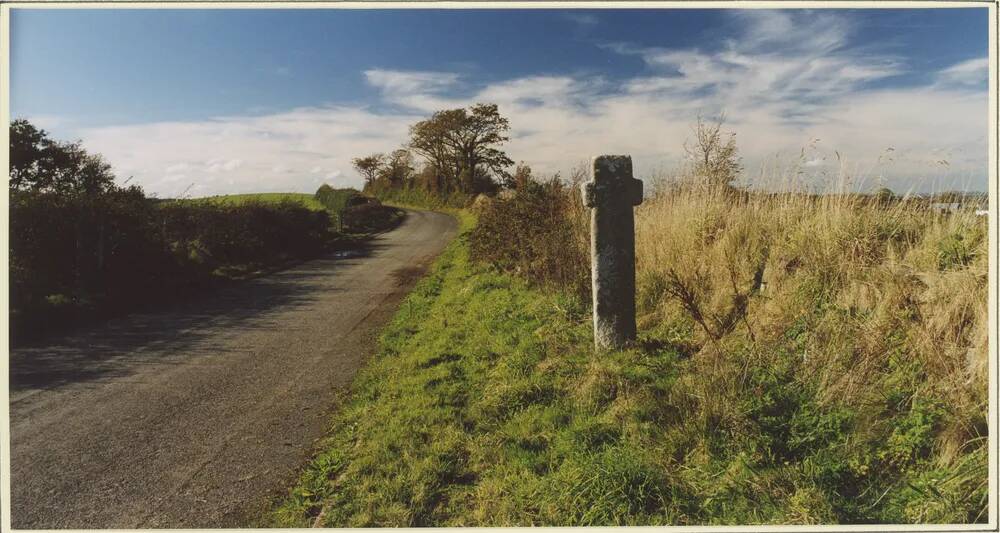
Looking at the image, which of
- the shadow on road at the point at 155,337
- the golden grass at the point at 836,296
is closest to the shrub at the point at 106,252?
the shadow on road at the point at 155,337

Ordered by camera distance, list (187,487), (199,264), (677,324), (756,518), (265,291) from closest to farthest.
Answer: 1. (756,518)
2. (187,487)
3. (677,324)
4. (265,291)
5. (199,264)

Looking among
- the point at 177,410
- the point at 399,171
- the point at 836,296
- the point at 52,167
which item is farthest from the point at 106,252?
the point at 399,171

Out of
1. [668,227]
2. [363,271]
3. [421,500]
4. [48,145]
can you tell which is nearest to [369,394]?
[421,500]

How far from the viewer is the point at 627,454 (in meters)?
3.37

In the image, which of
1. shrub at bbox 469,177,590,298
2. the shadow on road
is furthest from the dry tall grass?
the shadow on road

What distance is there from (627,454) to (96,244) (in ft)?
36.7

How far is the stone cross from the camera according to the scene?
5.20 metres

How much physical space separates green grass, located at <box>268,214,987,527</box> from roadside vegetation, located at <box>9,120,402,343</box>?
21.0ft

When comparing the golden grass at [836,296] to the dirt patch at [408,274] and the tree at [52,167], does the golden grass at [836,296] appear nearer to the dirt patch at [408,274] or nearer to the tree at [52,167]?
the dirt patch at [408,274]

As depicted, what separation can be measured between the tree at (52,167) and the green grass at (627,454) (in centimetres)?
922

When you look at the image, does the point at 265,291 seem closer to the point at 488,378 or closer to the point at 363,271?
the point at 363,271

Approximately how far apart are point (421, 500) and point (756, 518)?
1.84 metres

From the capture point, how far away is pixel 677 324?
18.8 ft

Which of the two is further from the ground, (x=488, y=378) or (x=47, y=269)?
(x=47, y=269)
